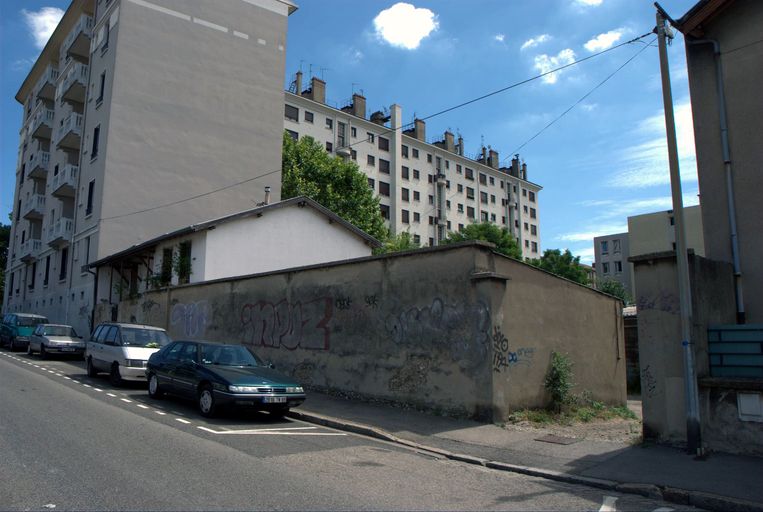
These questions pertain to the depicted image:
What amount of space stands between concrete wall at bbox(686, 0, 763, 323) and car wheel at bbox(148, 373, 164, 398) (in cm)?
1160

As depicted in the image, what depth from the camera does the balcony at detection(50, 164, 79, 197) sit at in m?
34.4

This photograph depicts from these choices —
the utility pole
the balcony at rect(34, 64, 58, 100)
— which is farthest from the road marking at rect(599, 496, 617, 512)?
the balcony at rect(34, 64, 58, 100)

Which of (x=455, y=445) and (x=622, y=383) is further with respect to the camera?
(x=622, y=383)

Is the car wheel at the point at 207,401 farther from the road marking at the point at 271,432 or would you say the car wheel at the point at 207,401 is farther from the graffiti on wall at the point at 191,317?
the graffiti on wall at the point at 191,317

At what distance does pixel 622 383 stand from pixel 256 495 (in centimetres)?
1228

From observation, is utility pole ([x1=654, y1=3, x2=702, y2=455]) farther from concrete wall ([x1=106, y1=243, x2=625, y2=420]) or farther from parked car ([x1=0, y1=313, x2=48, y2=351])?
parked car ([x1=0, y1=313, x2=48, y2=351])

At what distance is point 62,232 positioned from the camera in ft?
113

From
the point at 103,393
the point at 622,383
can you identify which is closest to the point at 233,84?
the point at 103,393

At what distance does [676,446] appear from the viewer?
8.44m

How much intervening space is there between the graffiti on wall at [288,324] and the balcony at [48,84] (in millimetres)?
36372

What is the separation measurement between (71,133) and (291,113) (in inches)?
875

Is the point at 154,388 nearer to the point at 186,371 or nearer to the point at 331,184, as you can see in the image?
the point at 186,371

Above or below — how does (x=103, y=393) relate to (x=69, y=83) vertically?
below

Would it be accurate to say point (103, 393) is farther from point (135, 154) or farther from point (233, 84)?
point (233, 84)
